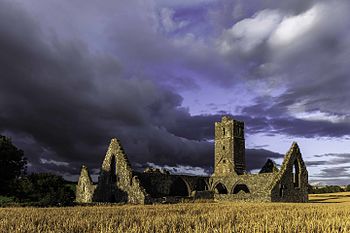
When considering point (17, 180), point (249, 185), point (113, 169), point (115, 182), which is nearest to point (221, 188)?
point (249, 185)

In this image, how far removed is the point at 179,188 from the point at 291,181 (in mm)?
14112

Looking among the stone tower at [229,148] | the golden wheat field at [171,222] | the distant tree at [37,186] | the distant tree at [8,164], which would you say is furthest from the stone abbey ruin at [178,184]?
the golden wheat field at [171,222]

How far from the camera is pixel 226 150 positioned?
5762cm

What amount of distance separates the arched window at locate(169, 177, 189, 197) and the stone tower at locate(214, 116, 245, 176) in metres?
8.33

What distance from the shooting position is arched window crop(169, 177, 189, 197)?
49.4 meters

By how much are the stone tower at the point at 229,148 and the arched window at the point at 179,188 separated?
8.33 m

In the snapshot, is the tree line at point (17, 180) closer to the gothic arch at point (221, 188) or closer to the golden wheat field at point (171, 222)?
the gothic arch at point (221, 188)

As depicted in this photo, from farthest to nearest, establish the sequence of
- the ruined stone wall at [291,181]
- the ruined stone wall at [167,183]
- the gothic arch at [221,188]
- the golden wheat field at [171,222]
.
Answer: the gothic arch at [221,188], the ruined stone wall at [167,183], the ruined stone wall at [291,181], the golden wheat field at [171,222]

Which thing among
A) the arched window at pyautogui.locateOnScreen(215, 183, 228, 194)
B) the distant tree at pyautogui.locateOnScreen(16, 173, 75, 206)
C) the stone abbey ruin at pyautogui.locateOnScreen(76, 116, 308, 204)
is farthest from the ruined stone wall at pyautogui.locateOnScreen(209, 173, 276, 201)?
the distant tree at pyautogui.locateOnScreen(16, 173, 75, 206)

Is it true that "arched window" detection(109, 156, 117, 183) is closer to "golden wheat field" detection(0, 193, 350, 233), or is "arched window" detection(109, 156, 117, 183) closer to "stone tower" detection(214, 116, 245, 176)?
"stone tower" detection(214, 116, 245, 176)

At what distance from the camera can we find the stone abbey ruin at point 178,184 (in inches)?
1611

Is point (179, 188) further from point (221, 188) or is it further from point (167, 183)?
point (221, 188)

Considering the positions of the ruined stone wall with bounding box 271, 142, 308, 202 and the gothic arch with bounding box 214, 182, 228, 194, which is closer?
the ruined stone wall with bounding box 271, 142, 308, 202

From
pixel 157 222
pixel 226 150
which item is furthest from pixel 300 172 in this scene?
pixel 157 222
